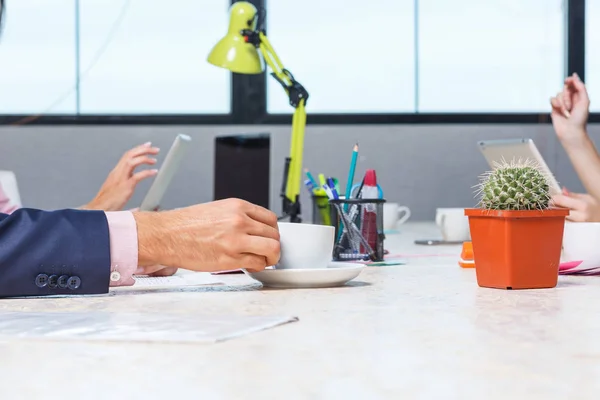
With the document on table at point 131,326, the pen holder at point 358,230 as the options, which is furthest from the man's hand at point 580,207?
the document on table at point 131,326

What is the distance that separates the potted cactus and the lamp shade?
1449mm

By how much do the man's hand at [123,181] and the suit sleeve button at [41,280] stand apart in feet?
4.33

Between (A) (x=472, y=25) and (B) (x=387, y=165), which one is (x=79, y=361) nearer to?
(B) (x=387, y=165)

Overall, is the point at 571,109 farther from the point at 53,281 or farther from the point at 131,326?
the point at 131,326

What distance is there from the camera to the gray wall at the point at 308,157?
160 inches

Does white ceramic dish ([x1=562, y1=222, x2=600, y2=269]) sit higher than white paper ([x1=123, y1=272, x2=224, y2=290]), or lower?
higher

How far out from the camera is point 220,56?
2.38 metres

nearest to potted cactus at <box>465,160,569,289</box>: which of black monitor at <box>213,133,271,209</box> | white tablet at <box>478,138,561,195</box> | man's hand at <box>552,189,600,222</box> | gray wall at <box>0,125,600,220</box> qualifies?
man's hand at <box>552,189,600,222</box>

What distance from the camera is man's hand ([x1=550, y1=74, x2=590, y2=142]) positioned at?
85.6 inches

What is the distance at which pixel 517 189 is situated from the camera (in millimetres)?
962

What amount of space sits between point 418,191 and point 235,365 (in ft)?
11.9

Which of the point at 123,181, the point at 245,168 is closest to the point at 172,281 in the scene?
the point at 123,181

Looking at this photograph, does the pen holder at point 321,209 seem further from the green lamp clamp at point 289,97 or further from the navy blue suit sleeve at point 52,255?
the navy blue suit sleeve at point 52,255

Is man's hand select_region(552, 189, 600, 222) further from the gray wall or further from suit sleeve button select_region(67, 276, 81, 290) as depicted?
the gray wall
